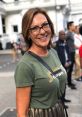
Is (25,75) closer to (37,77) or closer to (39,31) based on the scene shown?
(37,77)

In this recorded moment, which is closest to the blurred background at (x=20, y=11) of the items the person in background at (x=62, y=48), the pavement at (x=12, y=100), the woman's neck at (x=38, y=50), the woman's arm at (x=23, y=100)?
the pavement at (x=12, y=100)

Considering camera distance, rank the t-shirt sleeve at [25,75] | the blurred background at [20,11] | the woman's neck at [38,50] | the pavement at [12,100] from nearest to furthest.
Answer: the t-shirt sleeve at [25,75] < the woman's neck at [38,50] < the pavement at [12,100] < the blurred background at [20,11]

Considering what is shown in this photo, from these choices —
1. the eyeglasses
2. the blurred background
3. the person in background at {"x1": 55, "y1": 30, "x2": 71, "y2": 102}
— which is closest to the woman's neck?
the eyeglasses

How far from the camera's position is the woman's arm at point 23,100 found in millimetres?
2086

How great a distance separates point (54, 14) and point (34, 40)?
40.4 m

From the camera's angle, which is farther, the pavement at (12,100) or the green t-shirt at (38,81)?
the pavement at (12,100)

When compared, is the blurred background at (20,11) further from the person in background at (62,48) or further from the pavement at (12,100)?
the person in background at (62,48)

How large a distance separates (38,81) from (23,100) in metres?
0.15

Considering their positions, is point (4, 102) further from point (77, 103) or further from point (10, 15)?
point (10, 15)

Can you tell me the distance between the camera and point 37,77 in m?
2.09

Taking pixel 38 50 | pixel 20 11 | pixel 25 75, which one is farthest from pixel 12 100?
pixel 20 11

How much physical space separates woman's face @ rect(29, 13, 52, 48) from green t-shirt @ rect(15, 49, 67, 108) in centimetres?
10

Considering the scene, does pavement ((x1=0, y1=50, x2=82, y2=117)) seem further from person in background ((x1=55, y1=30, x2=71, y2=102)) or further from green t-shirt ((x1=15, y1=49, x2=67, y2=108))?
green t-shirt ((x1=15, y1=49, x2=67, y2=108))

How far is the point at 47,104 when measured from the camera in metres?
2.15
